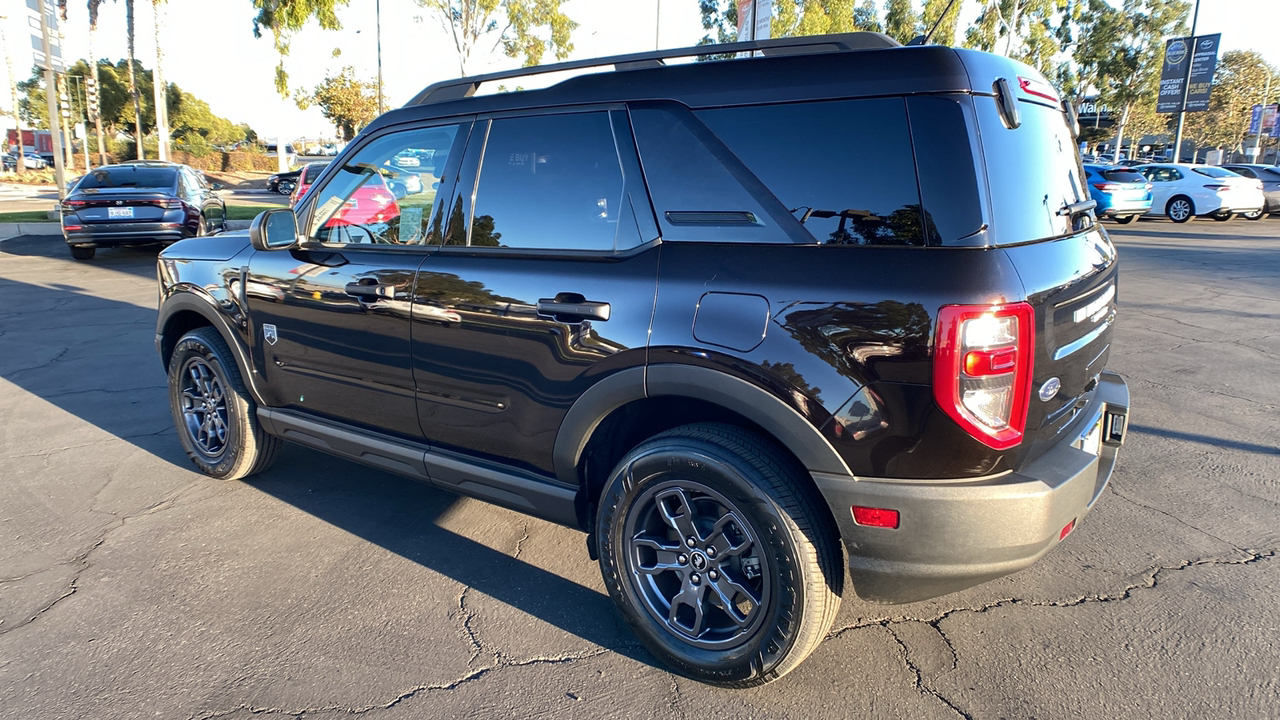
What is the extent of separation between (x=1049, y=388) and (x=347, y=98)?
186 feet

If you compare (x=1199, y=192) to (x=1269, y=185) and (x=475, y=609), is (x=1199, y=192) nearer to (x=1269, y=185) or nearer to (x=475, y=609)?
(x=1269, y=185)

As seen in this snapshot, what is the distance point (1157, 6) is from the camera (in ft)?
126

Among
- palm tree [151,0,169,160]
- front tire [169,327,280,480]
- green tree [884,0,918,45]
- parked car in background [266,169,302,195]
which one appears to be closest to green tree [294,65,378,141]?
parked car in background [266,169,302,195]

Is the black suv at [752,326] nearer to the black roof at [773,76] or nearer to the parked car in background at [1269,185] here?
the black roof at [773,76]

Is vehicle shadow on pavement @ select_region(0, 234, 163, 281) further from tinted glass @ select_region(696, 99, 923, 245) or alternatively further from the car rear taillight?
the car rear taillight

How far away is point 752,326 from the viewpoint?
2447 millimetres

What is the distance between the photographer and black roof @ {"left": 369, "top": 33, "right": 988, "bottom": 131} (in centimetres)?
235

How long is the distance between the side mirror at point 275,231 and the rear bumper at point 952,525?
108 inches

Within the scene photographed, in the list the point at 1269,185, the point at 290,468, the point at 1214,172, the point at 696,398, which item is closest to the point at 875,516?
the point at 696,398

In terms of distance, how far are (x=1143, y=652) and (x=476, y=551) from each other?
2639 millimetres

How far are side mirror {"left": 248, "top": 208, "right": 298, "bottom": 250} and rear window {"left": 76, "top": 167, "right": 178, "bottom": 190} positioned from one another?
11.5 meters

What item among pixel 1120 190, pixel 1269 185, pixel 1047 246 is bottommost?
pixel 1047 246

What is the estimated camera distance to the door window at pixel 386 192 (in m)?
3.44

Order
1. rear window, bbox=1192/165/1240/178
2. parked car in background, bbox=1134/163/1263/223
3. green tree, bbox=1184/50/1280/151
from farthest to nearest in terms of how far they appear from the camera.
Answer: green tree, bbox=1184/50/1280/151, rear window, bbox=1192/165/1240/178, parked car in background, bbox=1134/163/1263/223
